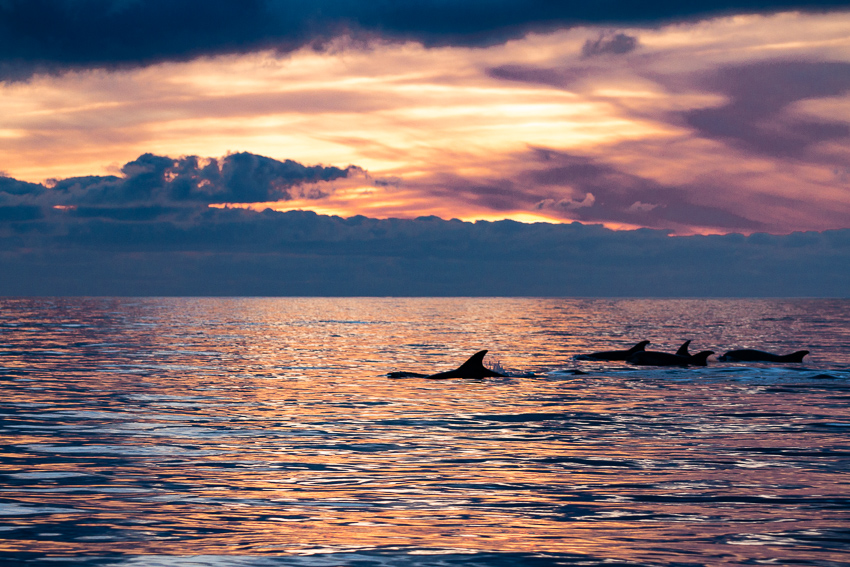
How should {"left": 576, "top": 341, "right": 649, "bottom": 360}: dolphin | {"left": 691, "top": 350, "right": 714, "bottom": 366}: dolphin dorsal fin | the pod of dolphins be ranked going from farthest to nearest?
1. {"left": 576, "top": 341, "right": 649, "bottom": 360}: dolphin
2. {"left": 691, "top": 350, "right": 714, "bottom": 366}: dolphin dorsal fin
3. the pod of dolphins

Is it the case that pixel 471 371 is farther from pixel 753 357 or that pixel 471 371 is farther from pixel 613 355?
pixel 753 357

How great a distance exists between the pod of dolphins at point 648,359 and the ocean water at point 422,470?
107 centimetres

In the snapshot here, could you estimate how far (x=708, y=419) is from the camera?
24.5 metres

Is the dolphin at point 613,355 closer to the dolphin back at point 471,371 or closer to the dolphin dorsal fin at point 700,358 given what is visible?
the dolphin dorsal fin at point 700,358

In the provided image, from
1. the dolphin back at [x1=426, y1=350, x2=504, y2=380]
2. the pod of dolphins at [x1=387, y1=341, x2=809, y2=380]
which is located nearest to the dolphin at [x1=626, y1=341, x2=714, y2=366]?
the pod of dolphins at [x1=387, y1=341, x2=809, y2=380]

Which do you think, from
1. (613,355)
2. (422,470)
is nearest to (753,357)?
(613,355)

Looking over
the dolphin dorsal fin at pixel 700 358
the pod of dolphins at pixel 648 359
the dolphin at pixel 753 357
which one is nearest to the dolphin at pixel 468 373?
the pod of dolphins at pixel 648 359

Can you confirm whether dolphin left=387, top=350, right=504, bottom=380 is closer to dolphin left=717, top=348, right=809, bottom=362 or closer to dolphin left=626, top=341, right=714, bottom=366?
dolphin left=626, top=341, right=714, bottom=366

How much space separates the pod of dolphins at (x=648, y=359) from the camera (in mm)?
36625

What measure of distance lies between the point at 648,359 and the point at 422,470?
1159 inches

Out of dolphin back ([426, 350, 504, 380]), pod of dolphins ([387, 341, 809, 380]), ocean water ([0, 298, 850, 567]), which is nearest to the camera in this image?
ocean water ([0, 298, 850, 567])

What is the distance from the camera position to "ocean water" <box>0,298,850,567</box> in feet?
37.3

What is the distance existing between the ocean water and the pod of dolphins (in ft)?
3.52

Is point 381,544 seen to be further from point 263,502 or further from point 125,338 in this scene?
point 125,338
